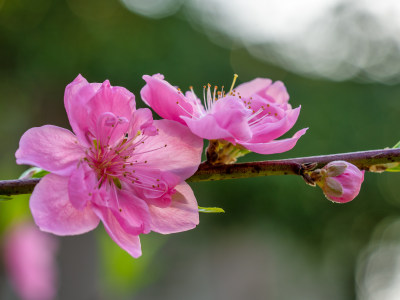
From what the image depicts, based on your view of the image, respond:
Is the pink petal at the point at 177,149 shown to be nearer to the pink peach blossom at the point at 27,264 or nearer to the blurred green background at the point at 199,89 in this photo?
the pink peach blossom at the point at 27,264

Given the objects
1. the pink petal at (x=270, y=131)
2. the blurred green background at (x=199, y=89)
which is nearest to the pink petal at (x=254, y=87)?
the pink petal at (x=270, y=131)

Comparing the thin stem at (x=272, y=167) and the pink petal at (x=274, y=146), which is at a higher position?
the pink petal at (x=274, y=146)

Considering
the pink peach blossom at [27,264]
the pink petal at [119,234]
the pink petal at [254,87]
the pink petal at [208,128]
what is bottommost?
the pink peach blossom at [27,264]

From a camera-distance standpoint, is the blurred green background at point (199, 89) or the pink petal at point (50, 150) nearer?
the pink petal at point (50, 150)

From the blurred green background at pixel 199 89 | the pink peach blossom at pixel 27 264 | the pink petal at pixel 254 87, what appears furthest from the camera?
the blurred green background at pixel 199 89

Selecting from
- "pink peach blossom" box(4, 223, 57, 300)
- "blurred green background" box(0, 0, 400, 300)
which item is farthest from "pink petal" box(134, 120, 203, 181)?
"blurred green background" box(0, 0, 400, 300)

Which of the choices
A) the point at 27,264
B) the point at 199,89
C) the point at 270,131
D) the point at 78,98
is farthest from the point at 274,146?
the point at 199,89

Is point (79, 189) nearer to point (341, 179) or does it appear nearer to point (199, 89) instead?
point (341, 179)
